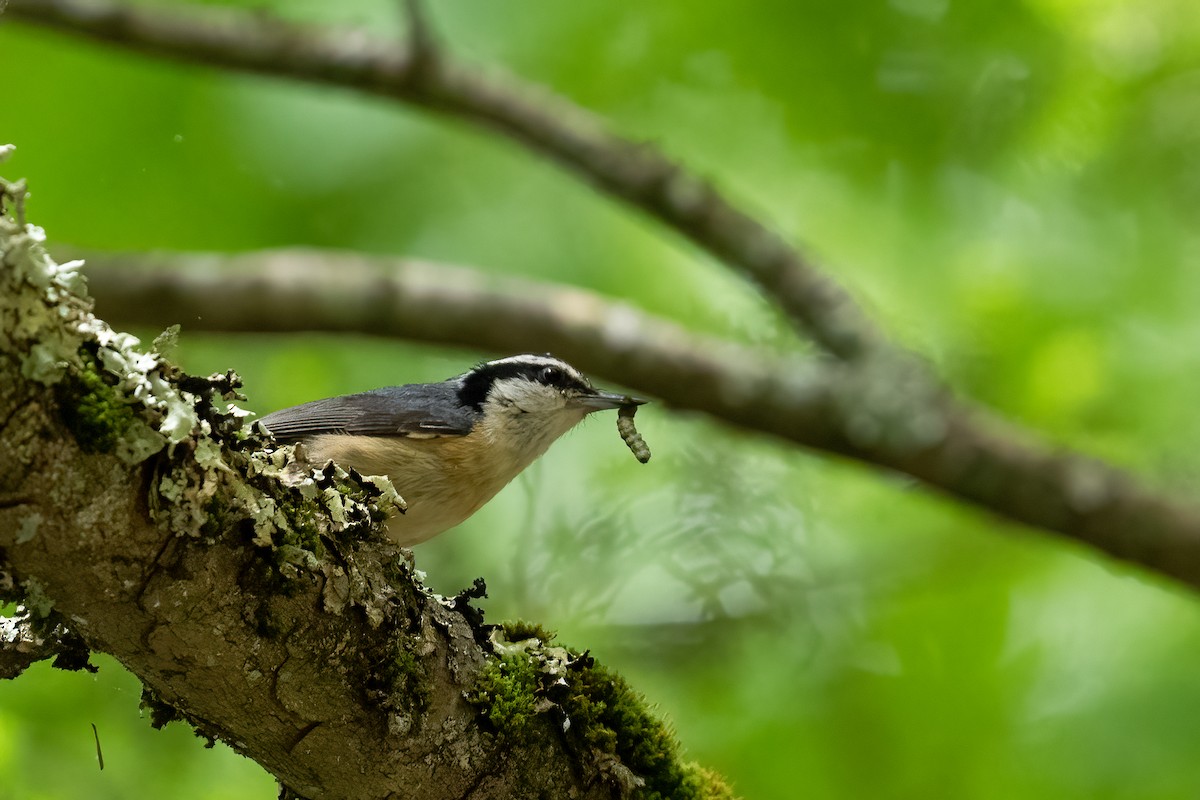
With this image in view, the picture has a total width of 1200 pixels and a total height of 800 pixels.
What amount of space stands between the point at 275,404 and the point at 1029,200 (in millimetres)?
4479

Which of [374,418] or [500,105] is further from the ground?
[500,105]

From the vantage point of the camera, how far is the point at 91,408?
172 cm

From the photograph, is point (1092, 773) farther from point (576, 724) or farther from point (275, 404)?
point (275, 404)

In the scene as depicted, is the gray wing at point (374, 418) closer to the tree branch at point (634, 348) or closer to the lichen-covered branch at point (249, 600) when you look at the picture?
the tree branch at point (634, 348)

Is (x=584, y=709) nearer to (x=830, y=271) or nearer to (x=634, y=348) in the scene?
(x=634, y=348)

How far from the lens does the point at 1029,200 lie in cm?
691

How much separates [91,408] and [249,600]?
1.46ft

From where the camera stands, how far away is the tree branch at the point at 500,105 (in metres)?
5.68

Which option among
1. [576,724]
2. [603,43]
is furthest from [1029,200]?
[576,724]

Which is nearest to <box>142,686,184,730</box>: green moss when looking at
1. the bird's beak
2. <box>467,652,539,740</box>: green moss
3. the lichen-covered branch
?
the lichen-covered branch

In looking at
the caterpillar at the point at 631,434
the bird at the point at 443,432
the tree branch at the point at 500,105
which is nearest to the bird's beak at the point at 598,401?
the bird at the point at 443,432

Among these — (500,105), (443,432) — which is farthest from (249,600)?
(500,105)

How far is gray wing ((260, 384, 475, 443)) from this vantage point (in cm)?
418

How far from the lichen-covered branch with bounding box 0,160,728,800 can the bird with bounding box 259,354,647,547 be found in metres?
1.50
